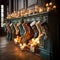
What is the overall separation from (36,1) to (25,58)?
7.34 ft

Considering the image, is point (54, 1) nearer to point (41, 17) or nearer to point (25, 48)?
point (41, 17)

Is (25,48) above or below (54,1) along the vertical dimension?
below

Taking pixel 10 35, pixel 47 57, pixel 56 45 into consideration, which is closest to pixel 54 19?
pixel 56 45

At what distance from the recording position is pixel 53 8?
4184 mm

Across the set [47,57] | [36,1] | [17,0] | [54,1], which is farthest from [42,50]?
[17,0]

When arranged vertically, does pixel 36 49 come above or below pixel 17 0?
below

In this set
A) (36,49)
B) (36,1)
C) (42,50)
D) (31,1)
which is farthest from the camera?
(31,1)

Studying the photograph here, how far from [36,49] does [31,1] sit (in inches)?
85.3

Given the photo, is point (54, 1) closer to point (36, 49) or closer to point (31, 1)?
point (36, 49)

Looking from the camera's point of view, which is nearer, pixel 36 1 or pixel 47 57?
pixel 47 57

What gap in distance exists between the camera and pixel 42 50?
4.39 meters

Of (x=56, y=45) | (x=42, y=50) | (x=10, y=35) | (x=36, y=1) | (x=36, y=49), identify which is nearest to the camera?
(x=56, y=45)

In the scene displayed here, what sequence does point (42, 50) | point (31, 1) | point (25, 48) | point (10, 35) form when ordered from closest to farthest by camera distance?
point (42, 50), point (25, 48), point (31, 1), point (10, 35)

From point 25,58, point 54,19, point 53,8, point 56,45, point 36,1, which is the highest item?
point 36,1
